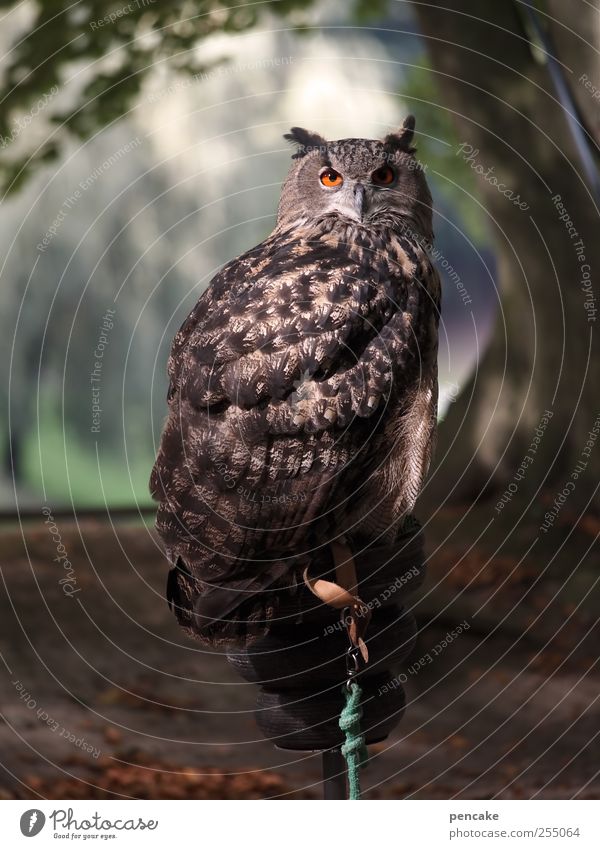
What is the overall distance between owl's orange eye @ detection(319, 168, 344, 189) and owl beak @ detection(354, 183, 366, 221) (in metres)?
0.02

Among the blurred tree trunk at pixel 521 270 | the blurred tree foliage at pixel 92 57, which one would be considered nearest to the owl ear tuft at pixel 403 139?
the blurred tree foliage at pixel 92 57

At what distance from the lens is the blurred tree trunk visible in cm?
205

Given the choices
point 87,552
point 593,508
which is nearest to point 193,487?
point 87,552

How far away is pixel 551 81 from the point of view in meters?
2.02

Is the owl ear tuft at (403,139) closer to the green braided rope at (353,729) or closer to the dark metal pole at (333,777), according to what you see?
the green braided rope at (353,729)

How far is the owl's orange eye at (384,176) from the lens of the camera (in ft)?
3.17

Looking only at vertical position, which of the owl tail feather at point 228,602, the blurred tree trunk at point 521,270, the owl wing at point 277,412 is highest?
the blurred tree trunk at point 521,270

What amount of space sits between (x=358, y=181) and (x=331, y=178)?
0.11 ft

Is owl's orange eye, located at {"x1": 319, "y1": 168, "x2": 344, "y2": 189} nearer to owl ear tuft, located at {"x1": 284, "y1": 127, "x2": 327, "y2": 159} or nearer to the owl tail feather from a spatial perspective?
owl ear tuft, located at {"x1": 284, "y1": 127, "x2": 327, "y2": 159}

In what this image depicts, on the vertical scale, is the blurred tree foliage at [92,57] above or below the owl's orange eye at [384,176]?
above

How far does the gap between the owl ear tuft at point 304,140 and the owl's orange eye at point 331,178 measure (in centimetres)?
3
